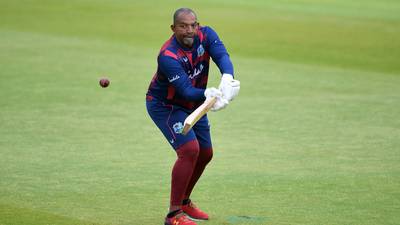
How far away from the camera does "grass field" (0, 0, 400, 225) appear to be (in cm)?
947

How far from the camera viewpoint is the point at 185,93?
26.8 ft

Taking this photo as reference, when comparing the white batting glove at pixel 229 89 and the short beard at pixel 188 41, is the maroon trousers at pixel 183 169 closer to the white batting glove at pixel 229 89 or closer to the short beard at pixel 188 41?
the white batting glove at pixel 229 89

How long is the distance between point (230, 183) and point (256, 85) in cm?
766

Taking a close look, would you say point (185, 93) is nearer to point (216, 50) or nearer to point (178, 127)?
point (178, 127)

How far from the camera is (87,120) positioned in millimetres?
14422

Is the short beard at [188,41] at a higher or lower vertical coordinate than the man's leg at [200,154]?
higher

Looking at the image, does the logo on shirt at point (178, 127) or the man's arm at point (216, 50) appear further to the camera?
the man's arm at point (216, 50)

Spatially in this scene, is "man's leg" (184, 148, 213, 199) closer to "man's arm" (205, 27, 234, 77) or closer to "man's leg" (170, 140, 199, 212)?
"man's leg" (170, 140, 199, 212)

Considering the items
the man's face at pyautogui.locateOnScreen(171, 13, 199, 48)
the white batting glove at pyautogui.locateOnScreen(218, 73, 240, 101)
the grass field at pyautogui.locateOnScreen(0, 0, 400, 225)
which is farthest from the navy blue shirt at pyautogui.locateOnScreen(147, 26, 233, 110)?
the grass field at pyautogui.locateOnScreen(0, 0, 400, 225)

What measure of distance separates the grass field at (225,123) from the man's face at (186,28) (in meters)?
1.93

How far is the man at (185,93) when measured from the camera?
8.20 m

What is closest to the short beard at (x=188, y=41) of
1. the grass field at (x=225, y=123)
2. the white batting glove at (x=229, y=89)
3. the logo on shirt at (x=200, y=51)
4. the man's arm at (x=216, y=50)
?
the logo on shirt at (x=200, y=51)

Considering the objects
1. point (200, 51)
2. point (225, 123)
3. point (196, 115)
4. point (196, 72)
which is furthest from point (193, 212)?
point (225, 123)

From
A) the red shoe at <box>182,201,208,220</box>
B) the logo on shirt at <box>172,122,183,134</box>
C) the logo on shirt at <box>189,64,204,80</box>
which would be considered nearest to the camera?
the logo on shirt at <box>172,122,183,134</box>
